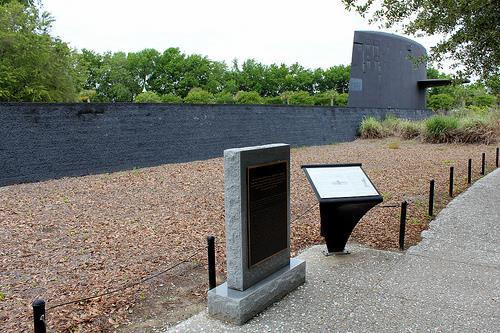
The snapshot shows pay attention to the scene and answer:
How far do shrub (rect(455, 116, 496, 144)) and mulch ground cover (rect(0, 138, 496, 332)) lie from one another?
31.7 ft

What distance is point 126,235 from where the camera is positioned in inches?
250

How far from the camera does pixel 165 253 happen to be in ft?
18.3

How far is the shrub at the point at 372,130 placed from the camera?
2512 centimetres

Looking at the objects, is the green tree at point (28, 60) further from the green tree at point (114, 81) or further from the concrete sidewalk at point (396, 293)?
the green tree at point (114, 81)

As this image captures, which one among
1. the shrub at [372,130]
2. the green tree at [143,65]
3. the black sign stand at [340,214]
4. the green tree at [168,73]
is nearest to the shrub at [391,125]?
the shrub at [372,130]

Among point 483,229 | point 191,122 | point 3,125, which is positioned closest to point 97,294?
point 483,229

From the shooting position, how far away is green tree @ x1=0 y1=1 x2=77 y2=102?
17.8m

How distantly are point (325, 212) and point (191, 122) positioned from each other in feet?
36.1

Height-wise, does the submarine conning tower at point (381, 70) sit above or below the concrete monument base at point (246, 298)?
above

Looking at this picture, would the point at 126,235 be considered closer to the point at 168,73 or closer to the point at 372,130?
the point at 372,130

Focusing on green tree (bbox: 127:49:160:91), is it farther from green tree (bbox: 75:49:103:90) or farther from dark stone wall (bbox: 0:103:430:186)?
dark stone wall (bbox: 0:103:430:186)

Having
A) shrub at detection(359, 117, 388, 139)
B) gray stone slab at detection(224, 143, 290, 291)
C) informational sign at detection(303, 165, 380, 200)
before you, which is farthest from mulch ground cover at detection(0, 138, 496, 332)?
→ shrub at detection(359, 117, 388, 139)

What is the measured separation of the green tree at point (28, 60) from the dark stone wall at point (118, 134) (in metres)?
7.39

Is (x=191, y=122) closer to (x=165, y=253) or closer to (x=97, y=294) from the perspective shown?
(x=165, y=253)
